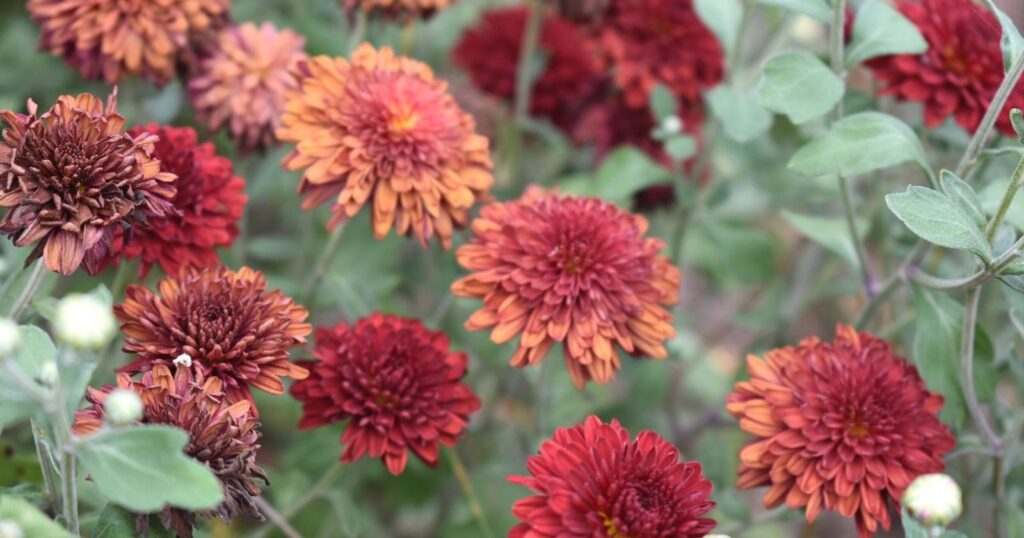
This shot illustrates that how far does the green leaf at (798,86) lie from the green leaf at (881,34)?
49mm

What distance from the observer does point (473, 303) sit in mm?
1395

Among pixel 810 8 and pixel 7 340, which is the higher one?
pixel 810 8

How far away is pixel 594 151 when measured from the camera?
5.38 ft

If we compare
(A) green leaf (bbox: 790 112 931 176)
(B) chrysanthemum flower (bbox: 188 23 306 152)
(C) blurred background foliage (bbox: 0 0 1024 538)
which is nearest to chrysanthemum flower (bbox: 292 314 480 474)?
(C) blurred background foliage (bbox: 0 0 1024 538)

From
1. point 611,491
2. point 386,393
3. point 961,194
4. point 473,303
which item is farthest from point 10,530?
Answer: point 961,194

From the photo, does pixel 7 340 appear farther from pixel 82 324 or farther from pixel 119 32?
pixel 119 32

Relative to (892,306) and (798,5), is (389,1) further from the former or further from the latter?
(892,306)

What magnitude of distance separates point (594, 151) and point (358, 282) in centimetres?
48

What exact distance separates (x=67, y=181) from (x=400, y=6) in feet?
1.72

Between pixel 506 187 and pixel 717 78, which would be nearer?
pixel 717 78

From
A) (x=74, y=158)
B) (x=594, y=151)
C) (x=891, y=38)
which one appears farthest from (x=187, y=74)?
(x=891, y=38)

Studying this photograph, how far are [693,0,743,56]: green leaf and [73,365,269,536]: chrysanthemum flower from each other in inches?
31.0

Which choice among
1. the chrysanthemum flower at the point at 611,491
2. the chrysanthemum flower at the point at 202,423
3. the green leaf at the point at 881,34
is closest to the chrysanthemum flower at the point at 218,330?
the chrysanthemum flower at the point at 202,423

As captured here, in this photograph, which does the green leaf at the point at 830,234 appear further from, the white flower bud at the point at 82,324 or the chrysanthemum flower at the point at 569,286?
the white flower bud at the point at 82,324
